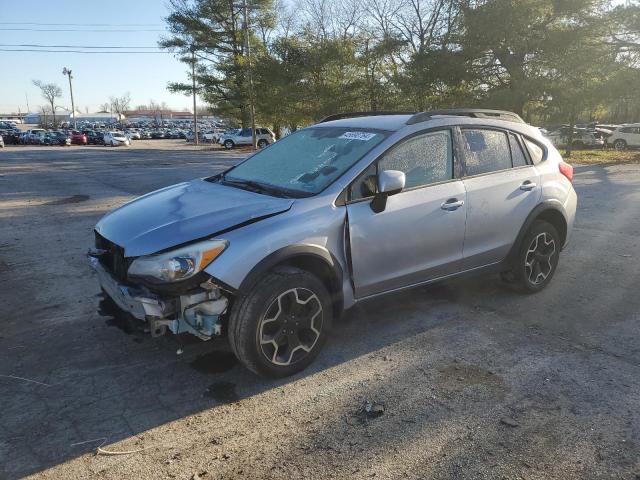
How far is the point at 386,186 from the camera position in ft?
11.1

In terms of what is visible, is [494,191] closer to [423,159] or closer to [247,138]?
[423,159]

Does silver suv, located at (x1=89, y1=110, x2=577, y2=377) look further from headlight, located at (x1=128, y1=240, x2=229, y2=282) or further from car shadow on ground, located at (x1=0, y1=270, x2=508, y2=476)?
car shadow on ground, located at (x1=0, y1=270, x2=508, y2=476)

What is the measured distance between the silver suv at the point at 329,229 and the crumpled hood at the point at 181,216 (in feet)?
0.04

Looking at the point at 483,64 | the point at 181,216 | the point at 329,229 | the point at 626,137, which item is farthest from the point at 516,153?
the point at 626,137

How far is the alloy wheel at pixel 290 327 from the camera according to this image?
3.17 m

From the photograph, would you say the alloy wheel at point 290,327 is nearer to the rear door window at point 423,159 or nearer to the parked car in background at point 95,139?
the rear door window at point 423,159

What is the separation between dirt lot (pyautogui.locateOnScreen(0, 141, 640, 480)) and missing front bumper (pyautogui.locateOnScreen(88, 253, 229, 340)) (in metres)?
0.15

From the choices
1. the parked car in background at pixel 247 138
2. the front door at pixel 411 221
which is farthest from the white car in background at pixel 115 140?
the front door at pixel 411 221

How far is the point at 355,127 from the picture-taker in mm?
4125

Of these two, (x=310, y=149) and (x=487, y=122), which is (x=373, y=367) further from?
(x=487, y=122)

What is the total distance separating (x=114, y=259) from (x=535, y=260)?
3.76 m

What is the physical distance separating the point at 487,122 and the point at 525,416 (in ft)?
8.61

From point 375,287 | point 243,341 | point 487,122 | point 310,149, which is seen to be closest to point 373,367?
point 375,287

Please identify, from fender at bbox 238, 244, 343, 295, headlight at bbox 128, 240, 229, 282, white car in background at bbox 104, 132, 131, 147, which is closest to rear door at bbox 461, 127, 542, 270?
fender at bbox 238, 244, 343, 295
